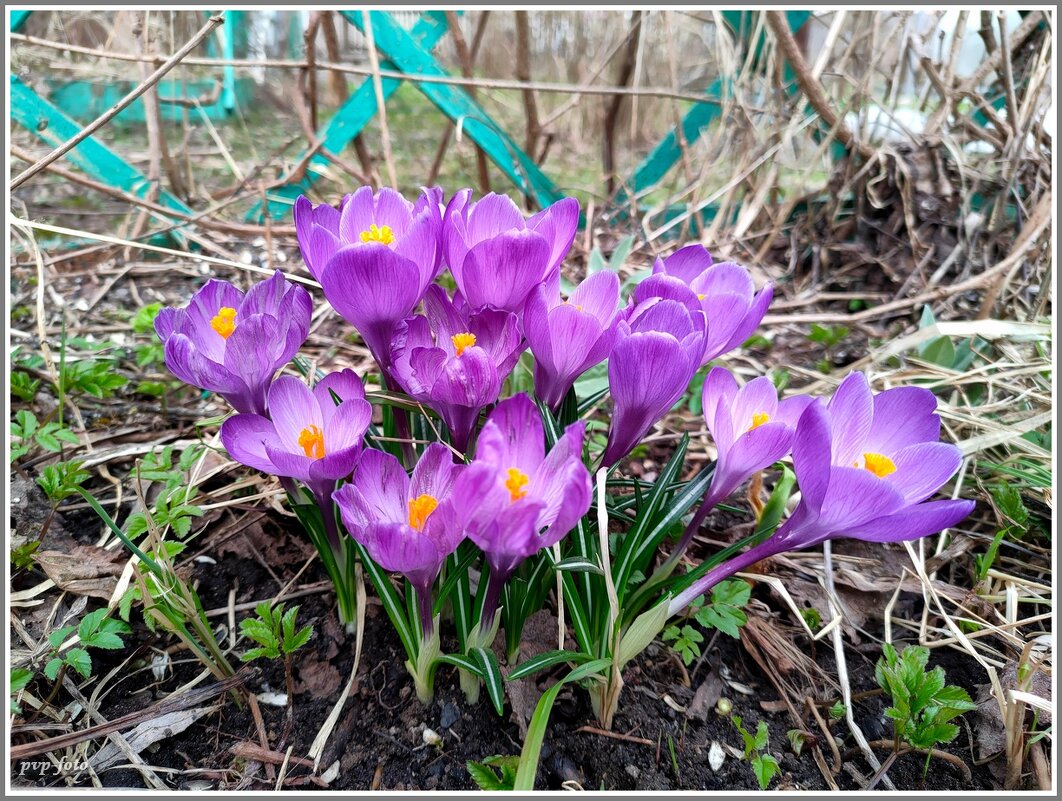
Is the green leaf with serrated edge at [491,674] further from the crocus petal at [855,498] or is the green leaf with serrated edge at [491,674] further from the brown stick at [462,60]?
the brown stick at [462,60]

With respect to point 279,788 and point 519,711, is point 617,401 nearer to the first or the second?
point 519,711

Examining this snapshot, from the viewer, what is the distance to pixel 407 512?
2.61 feet

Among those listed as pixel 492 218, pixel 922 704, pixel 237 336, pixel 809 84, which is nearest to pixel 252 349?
pixel 237 336

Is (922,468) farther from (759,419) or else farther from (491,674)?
(491,674)

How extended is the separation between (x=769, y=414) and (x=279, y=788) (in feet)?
2.69

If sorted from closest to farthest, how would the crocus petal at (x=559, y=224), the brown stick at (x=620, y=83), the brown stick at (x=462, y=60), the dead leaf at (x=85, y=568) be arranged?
the crocus petal at (x=559, y=224) → the dead leaf at (x=85, y=568) → the brown stick at (x=462, y=60) → the brown stick at (x=620, y=83)

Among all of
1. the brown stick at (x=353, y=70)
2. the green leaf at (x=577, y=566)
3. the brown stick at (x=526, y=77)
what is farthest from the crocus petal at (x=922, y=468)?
the brown stick at (x=526, y=77)

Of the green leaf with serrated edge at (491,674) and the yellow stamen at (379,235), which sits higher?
the yellow stamen at (379,235)

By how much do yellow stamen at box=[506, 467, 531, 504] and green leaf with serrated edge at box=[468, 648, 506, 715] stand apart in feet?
0.86

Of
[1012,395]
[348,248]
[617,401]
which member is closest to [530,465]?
[617,401]

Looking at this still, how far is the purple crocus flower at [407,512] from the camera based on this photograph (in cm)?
70

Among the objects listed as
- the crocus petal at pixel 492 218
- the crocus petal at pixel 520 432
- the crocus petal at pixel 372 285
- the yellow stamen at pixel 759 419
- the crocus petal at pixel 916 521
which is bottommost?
the crocus petal at pixel 916 521

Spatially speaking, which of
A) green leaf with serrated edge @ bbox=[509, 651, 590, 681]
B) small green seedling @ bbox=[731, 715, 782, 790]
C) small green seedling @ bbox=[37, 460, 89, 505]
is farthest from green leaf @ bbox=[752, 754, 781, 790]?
small green seedling @ bbox=[37, 460, 89, 505]

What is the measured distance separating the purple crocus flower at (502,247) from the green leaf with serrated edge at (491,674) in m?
0.44
